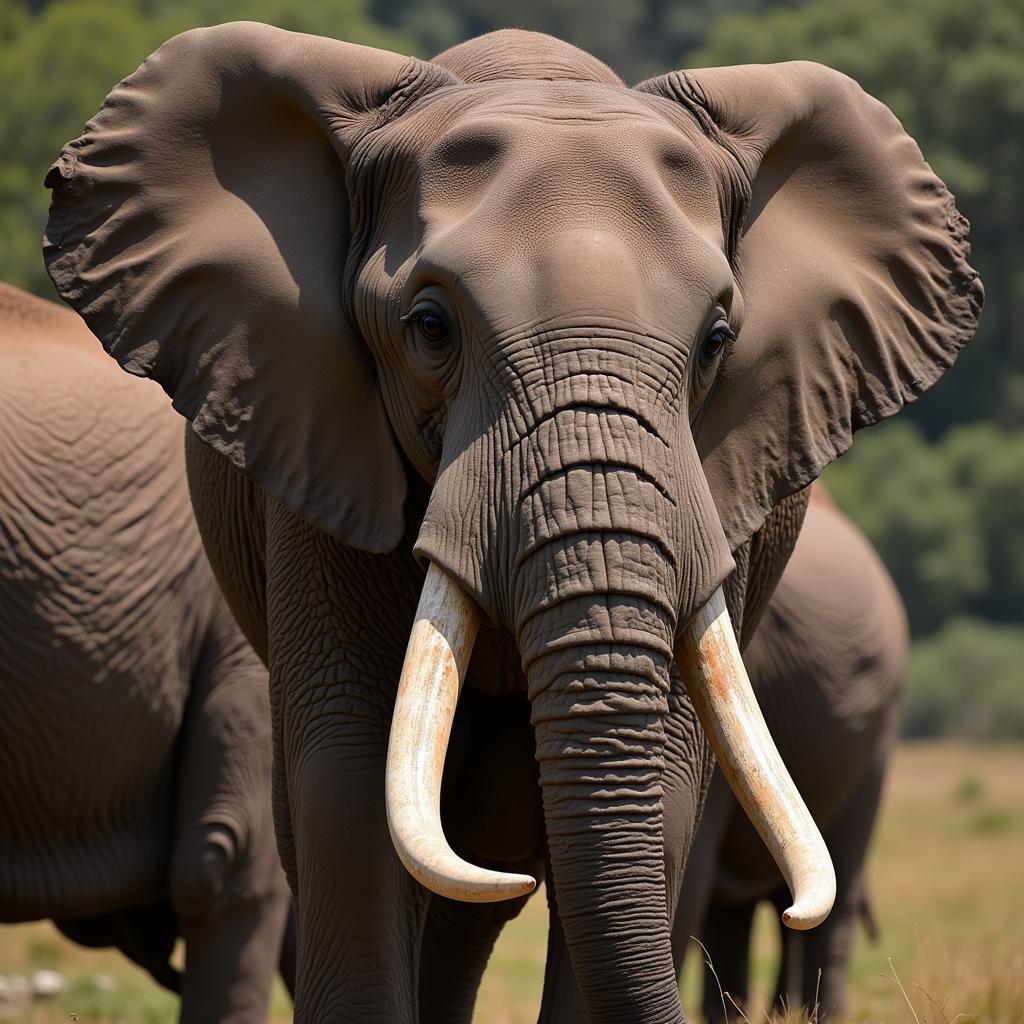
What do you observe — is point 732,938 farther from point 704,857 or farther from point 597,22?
point 597,22

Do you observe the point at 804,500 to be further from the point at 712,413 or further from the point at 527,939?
the point at 527,939

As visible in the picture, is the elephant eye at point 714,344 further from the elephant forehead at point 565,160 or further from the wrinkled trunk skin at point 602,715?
the wrinkled trunk skin at point 602,715

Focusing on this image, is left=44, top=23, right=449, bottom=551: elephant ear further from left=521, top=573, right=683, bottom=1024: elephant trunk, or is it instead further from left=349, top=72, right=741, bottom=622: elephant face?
left=521, top=573, right=683, bottom=1024: elephant trunk

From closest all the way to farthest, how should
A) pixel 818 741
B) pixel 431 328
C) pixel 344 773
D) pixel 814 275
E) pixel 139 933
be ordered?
pixel 431 328, pixel 344 773, pixel 814 275, pixel 139 933, pixel 818 741

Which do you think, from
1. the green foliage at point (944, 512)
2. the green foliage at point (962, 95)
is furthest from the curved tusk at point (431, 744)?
the green foliage at point (962, 95)

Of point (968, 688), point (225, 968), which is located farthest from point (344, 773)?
point (968, 688)

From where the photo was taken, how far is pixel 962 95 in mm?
44250

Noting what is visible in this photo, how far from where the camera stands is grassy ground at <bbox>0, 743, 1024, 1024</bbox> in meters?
5.69

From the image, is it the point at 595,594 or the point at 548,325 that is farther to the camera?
the point at 548,325

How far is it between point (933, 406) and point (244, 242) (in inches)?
1779

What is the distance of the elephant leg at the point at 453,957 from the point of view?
550 centimetres

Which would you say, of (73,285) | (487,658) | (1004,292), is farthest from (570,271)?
(1004,292)

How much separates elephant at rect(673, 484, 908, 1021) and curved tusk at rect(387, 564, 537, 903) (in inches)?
136

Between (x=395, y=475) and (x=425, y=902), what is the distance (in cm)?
94
